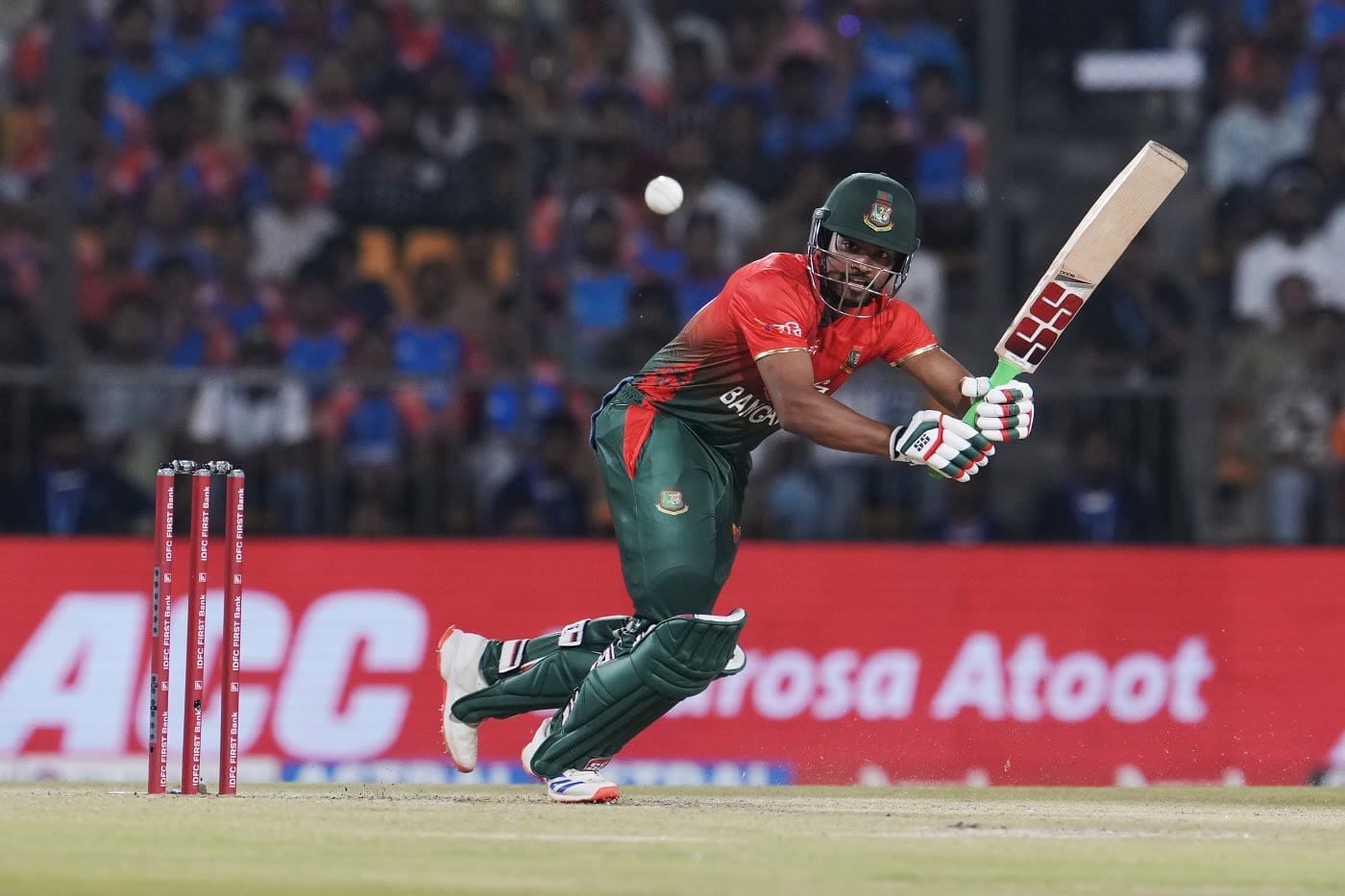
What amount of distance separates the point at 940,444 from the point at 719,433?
979mm

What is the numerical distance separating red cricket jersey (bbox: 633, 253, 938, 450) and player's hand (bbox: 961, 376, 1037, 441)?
1.83ft

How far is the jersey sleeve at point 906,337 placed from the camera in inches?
291

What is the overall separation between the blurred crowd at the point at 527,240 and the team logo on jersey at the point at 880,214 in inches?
142

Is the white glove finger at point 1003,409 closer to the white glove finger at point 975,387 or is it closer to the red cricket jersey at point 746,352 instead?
the white glove finger at point 975,387

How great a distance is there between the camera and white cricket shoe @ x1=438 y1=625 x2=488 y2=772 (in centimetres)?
Answer: 779

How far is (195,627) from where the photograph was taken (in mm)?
7133

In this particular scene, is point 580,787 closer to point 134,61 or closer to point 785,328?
point 785,328

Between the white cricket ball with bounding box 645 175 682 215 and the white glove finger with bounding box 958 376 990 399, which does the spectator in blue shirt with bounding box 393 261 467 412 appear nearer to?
the white cricket ball with bounding box 645 175 682 215

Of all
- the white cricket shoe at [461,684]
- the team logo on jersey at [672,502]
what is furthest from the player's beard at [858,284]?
the white cricket shoe at [461,684]

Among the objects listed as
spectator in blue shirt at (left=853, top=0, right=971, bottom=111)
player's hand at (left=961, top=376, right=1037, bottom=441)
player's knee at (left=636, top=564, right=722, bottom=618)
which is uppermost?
spectator in blue shirt at (left=853, top=0, right=971, bottom=111)

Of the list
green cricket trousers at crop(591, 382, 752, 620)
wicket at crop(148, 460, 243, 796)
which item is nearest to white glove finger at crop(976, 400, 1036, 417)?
green cricket trousers at crop(591, 382, 752, 620)

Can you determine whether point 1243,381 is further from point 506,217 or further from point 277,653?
point 277,653

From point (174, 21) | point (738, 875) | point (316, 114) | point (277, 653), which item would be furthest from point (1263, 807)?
point (174, 21)

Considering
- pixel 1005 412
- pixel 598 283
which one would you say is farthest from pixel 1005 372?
pixel 598 283
